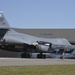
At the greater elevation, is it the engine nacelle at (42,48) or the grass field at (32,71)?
the grass field at (32,71)

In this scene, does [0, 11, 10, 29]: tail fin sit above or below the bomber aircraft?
above

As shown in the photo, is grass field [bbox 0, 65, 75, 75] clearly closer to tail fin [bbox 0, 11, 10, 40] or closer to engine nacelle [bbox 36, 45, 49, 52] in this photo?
engine nacelle [bbox 36, 45, 49, 52]

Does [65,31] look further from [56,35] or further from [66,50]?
[66,50]

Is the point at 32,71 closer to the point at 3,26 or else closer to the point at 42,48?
the point at 42,48

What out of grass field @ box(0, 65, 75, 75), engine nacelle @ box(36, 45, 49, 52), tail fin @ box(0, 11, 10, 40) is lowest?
engine nacelle @ box(36, 45, 49, 52)

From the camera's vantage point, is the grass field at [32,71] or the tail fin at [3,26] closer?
the grass field at [32,71]

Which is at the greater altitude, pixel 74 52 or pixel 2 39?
pixel 2 39

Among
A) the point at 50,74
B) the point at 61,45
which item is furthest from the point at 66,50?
the point at 50,74

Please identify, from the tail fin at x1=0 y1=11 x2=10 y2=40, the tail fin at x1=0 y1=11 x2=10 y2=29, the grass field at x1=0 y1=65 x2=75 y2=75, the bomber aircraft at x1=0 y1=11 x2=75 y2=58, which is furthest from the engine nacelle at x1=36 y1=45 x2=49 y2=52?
the grass field at x1=0 y1=65 x2=75 y2=75

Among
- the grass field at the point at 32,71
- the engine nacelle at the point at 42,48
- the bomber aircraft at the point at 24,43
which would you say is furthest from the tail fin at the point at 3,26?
the grass field at the point at 32,71

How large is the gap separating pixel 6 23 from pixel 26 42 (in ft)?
17.4

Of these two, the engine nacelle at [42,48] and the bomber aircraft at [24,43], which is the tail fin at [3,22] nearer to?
the bomber aircraft at [24,43]

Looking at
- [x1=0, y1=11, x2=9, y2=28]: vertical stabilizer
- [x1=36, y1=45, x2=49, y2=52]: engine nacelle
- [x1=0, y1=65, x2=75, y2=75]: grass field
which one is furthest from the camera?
Result: [x1=0, y1=11, x2=9, y2=28]: vertical stabilizer

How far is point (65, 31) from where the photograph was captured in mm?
78750
